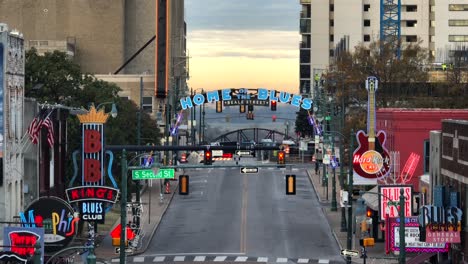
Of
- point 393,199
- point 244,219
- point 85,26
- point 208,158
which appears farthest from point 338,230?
point 85,26

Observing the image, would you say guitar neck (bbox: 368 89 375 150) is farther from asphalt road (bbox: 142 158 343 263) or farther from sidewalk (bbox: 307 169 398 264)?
asphalt road (bbox: 142 158 343 263)

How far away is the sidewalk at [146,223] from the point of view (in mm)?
82713

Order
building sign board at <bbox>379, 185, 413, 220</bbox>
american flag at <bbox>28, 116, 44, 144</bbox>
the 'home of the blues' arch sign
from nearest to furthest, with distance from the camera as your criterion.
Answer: american flag at <bbox>28, 116, 44, 144</bbox>, building sign board at <bbox>379, 185, 413, 220</bbox>, the 'home of the blues' arch sign

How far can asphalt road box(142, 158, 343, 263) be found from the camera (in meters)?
83.4

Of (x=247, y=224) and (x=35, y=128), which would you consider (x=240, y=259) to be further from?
(x=247, y=224)

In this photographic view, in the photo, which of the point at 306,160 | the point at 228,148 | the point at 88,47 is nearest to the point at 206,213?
the point at 228,148

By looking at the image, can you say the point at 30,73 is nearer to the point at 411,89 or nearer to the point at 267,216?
the point at 267,216

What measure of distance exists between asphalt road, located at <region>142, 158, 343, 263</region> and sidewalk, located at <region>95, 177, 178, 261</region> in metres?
0.62

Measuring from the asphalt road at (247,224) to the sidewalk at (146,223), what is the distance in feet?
2.04

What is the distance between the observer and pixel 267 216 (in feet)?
337

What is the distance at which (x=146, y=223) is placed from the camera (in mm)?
98500

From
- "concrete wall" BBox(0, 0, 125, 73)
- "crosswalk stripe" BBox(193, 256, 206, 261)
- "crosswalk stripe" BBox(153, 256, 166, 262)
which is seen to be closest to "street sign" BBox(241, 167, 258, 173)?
"crosswalk stripe" BBox(193, 256, 206, 261)

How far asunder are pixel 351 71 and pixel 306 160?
3313cm

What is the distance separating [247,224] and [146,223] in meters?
7.05
